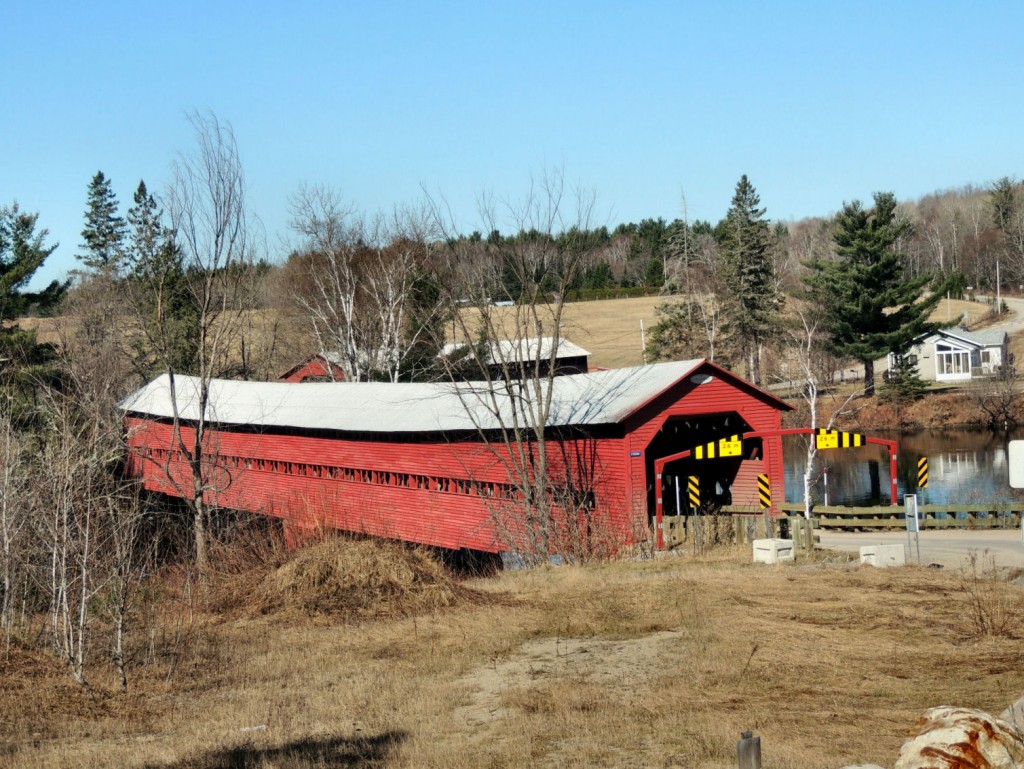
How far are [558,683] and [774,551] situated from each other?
25.1 ft

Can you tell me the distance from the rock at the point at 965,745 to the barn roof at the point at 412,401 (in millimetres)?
13618

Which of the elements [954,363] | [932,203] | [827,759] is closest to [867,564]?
[827,759]

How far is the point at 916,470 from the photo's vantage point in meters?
38.2

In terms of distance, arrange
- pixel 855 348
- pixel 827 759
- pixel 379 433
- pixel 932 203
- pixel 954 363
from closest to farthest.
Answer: pixel 827 759 → pixel 379 433 → pixel 855 348 → pixel 954 363 → pixel 932 203

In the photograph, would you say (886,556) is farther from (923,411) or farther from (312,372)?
(923,411)

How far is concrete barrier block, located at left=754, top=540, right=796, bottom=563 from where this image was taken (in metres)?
17.0

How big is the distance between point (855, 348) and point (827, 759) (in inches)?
1884

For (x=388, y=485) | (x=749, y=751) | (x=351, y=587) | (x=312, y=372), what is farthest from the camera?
(x=312, y=372)

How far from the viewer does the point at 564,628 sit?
1282 cm

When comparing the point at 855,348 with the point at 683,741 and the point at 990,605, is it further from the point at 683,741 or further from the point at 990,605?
the point at 683,741

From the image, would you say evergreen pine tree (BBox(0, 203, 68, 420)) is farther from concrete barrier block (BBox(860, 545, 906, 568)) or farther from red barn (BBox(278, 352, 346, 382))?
concrete barrier block (BBox(860, 545, 906, 568))

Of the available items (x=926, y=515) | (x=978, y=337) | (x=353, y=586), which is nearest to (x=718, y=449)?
(x=926, y=515)

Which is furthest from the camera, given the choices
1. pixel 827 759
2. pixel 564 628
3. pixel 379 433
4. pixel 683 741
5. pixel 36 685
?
pixel 379 433

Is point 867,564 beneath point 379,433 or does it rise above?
beneath
